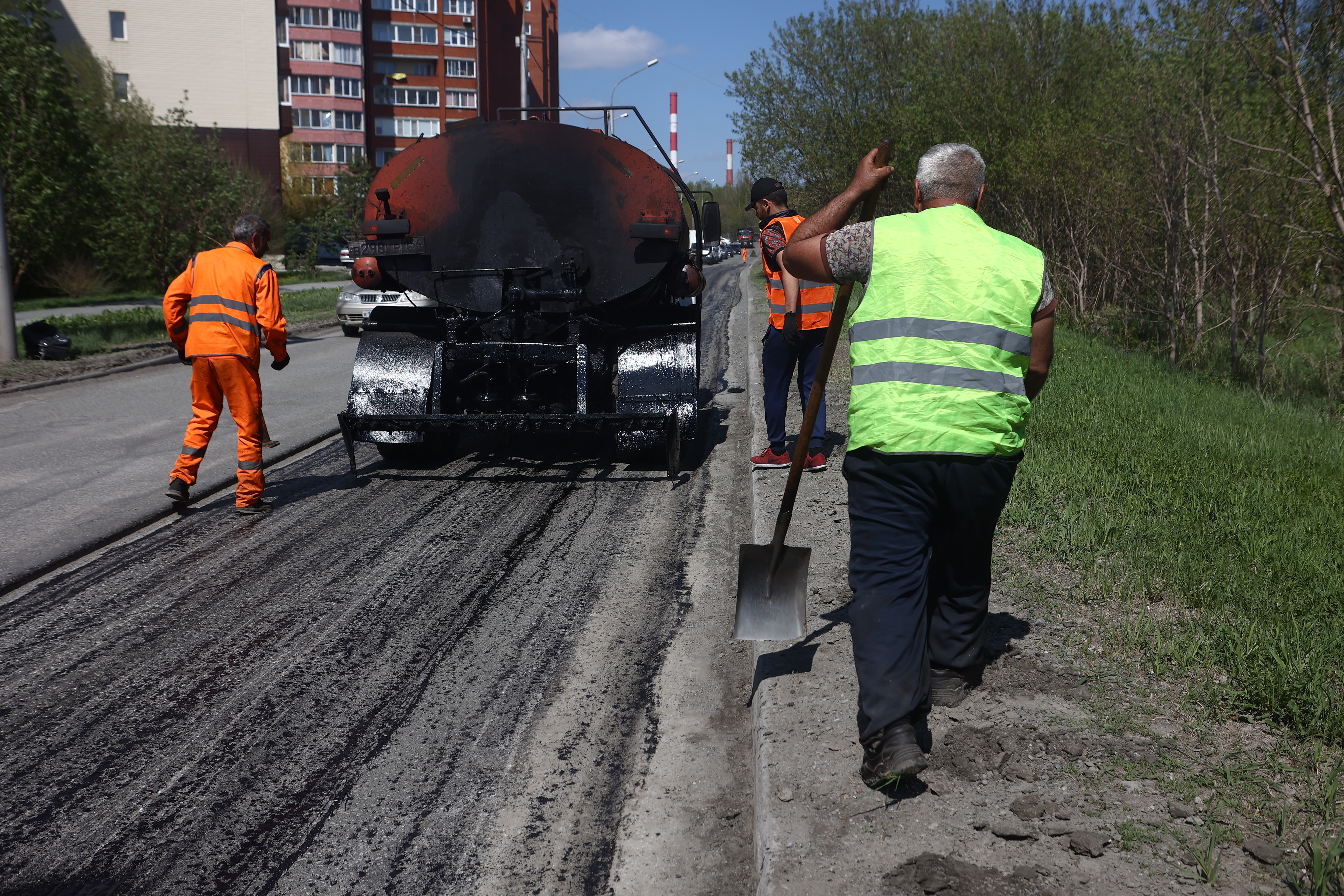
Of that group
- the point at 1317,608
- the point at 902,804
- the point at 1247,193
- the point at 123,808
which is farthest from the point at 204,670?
the point at 1247,193

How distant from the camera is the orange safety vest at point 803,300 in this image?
7.00 metres

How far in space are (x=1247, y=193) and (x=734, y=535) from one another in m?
9.53

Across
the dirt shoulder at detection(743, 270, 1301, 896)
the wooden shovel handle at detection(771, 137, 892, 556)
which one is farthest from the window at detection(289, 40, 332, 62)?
the dirt shoulder at detection(743, 270, 1301, 896)

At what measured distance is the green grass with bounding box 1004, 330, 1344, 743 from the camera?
3.66m

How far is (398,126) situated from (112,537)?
78825 mm

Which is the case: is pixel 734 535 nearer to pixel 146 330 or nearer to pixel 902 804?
pixel 902 804

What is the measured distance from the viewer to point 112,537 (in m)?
6.05

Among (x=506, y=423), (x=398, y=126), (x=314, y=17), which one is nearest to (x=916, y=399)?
(x=506, y=423)

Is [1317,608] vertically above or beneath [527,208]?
beneath

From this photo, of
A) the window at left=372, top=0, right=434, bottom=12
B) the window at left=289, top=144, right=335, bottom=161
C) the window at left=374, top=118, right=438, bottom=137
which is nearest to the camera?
the window at left=289, top=144, right=335, bottom=161

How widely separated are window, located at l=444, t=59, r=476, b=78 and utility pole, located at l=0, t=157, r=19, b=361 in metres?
70.2

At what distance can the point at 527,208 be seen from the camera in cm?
766

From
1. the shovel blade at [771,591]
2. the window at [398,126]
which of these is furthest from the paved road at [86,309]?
the window at [398,126]

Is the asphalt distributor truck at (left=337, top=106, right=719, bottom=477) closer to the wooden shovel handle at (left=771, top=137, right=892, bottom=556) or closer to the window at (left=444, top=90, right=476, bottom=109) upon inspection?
the wooden shovel handle at (left=771, top=137, right=892, bottom=556)
